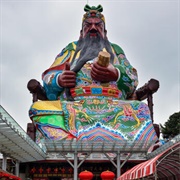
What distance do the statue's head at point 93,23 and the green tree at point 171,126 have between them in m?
12.3

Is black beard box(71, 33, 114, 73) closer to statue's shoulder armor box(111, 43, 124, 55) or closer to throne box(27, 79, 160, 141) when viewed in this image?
statue's shoulder armor box(111, 43, 124, 55)

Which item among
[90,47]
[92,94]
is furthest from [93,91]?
[90,47]

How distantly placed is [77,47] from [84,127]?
608cm

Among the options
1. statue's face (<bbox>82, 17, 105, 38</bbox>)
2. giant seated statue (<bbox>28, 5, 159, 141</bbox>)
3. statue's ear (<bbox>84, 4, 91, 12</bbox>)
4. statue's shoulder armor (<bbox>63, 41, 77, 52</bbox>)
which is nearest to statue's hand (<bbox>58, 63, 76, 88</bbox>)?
giant seated statue (<bbox>28, 5, 159, 141</bbox>)

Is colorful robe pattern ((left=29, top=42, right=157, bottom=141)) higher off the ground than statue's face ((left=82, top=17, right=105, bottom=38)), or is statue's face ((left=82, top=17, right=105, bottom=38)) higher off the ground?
statue's face ((left=82, top=17, right=105, bottom=38))

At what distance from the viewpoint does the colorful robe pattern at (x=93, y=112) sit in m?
17.2

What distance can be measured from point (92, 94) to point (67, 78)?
159cm

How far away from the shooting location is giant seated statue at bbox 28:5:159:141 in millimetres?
17406

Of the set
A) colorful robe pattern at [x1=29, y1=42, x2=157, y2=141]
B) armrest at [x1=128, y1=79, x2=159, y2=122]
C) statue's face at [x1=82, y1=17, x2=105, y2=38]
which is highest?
statue's face at [x1=82, y1=17, x2=105, y2=38]

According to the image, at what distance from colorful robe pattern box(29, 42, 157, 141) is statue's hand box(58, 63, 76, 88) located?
44 centimetres

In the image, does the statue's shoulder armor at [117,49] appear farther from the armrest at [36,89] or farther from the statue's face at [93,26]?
the armrest at [36,89]

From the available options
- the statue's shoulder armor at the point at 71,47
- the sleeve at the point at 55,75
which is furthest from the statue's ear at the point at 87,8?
the sleeve at the point at 55,75

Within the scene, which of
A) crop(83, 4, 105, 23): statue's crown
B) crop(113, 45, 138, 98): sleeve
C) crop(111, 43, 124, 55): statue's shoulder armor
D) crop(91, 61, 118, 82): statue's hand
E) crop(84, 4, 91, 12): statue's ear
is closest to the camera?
crop(91, 61, 118, 82): statue's hand

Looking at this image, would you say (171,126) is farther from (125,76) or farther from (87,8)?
(87,8)
